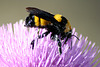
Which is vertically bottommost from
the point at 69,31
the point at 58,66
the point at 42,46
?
the point at 58,66

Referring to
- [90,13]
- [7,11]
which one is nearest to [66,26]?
[7,11]

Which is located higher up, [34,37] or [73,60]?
[34,37]

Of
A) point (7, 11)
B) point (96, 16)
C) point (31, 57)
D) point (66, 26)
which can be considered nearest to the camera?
point (31, 57)

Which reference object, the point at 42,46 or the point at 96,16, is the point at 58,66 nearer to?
the point at 42,46

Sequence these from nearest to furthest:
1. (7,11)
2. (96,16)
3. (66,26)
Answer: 1. (66,26)
2. (7,11)
3. (96,16)

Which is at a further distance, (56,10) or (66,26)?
(56,10)

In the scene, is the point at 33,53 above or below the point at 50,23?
below

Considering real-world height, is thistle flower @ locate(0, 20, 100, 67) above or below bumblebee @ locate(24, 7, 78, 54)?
below

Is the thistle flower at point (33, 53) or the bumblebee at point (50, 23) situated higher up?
the bumblebee at point (50, 23)
